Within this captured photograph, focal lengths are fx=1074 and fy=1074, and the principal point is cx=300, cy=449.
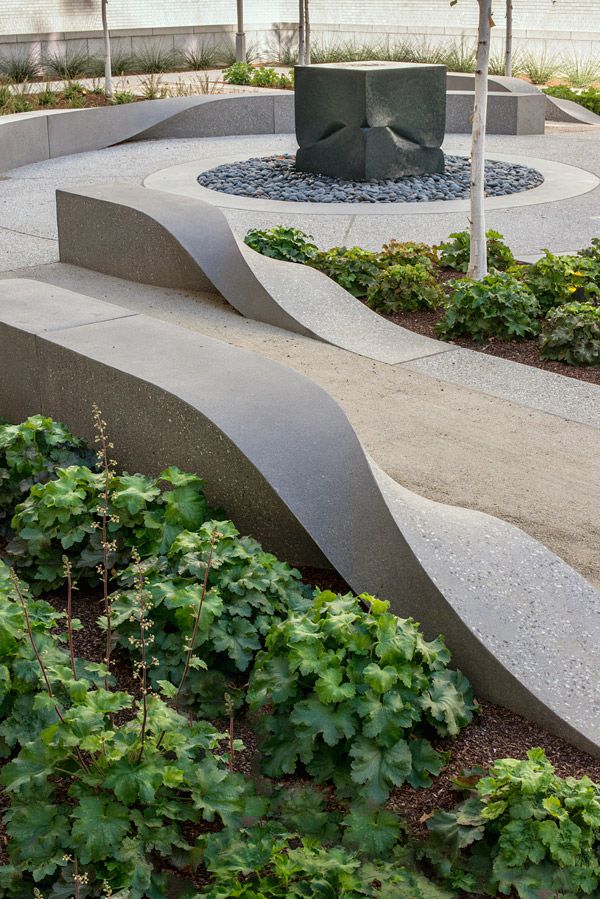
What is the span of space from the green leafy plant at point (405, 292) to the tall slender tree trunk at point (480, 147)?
399 millimetres

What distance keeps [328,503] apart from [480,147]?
4787 mm

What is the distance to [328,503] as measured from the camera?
4.18 m

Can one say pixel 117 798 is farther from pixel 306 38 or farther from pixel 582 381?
pixel 306 38

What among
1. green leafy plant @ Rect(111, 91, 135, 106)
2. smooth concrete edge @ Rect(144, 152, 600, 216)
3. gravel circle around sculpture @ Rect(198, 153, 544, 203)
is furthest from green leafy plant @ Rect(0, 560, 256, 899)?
green leafy plant @ Rect(111, 91, 135, 106)

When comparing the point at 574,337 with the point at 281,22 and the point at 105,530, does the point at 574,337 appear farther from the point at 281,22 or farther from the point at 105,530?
the point at 281,22

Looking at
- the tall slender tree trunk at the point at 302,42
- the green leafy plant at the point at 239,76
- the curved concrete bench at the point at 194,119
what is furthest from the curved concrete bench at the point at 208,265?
the green leafy plant at the point at 239,76

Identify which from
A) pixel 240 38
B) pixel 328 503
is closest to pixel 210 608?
pixel 328 503

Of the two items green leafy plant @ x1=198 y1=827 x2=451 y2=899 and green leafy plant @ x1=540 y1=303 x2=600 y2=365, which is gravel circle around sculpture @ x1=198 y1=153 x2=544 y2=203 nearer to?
green leafy plant @ x1=540 y1=303 x2=600 y2=365

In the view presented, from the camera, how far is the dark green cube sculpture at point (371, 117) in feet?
41.8

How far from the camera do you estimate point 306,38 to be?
21.9 m

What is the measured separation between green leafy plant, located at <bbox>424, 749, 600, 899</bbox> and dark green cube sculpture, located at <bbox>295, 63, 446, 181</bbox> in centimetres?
1086

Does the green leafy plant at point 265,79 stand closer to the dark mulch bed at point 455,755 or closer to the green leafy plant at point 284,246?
the green leafy plant at point 284,246

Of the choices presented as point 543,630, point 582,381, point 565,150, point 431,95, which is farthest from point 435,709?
point 565,150

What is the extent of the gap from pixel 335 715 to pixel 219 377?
73.9 inches
